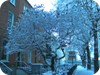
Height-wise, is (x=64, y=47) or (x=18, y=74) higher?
(x=64, y=47)

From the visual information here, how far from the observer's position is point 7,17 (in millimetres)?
13648

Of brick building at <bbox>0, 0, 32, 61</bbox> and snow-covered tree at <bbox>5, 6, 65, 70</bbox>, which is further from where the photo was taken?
brick building at <bbox>0, 0, 32, 61</bbox>

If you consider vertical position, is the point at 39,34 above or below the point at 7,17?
below

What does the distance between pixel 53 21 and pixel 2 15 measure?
5.36m

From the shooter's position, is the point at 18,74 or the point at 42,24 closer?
the point at 42,24

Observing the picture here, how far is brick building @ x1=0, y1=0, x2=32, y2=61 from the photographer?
12.1m

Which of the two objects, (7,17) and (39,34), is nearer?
(39,34)

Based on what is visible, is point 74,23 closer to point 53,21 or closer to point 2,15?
point 53,21

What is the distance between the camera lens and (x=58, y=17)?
28.8 ft

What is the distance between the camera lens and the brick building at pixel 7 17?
12.1 m

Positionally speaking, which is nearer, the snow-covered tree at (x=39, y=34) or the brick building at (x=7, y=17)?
the snow-covered tree at (x=39, y=34)

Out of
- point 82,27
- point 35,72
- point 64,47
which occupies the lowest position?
point 35,72

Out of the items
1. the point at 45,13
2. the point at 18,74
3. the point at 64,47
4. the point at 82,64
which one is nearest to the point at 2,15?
the point at 18,74

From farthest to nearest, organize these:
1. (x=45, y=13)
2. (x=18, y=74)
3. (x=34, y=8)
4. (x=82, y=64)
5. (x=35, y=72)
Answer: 1. (x=82, y=64)
2. (x=35, y=72)
3. (x=18, y=74)
4. (x=34, y=8)
5. (x=45, y=13)
